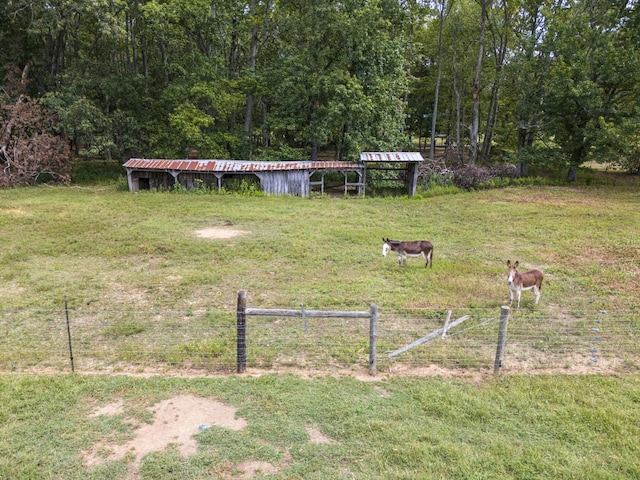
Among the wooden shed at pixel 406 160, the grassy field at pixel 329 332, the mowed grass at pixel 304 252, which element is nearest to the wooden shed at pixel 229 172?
the wooden shed at pixel 406 160

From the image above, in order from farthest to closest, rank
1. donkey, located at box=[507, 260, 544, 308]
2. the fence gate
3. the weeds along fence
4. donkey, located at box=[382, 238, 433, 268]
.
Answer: donkey, located at box=[382, 238, 433, 268] < donkey, located at box=[507, 260, 544, 308] < the weeds along fence < the fence gate

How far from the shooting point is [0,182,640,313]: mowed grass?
10281mm

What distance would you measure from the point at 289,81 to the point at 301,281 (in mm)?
17594

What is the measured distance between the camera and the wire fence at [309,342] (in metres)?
7.36

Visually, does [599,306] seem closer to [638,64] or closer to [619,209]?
[619,209]

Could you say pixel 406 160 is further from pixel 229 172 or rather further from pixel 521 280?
pixel 521 280

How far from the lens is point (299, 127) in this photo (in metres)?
26.8

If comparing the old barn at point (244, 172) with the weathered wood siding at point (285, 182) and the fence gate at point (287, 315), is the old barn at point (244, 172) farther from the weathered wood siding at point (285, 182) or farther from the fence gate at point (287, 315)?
the fence gate at point (287, 315)

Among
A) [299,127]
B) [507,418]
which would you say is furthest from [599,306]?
[299,127]

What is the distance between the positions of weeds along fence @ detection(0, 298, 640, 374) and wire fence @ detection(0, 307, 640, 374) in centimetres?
2

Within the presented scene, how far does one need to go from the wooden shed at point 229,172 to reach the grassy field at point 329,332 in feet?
15.6

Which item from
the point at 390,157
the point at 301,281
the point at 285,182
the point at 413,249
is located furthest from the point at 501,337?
the point at 285,182

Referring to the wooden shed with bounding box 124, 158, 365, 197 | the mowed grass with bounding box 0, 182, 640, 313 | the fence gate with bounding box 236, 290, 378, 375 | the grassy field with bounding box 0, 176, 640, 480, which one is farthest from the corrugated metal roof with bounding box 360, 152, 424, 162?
the fence gate with bounding box 236, 290, 378, 375

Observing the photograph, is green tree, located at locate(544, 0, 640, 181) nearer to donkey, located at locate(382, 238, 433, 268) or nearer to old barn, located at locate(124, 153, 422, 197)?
old barn, located at locate(124, 153, 422, 197)
